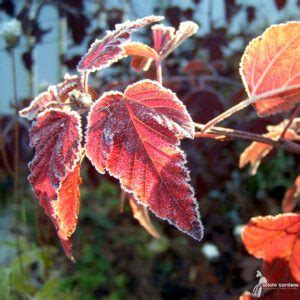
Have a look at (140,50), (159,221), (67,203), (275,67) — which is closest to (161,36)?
(140,50)

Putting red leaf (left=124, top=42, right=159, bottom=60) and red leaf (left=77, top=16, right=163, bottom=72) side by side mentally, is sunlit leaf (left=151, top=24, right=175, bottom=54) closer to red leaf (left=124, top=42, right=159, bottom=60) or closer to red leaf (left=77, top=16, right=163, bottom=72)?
red leaf (left=124, top=42, right=159, bottom=60)

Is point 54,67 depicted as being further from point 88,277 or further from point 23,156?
point 23,156

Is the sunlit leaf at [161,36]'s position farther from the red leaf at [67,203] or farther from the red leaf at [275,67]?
the red leaf at [67,203]

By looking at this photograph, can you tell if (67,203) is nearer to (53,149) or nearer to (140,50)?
(53,149)

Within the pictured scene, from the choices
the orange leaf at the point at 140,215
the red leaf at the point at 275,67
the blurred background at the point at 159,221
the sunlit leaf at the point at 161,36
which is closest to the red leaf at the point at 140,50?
the sunlit leaf at the point at 161,36

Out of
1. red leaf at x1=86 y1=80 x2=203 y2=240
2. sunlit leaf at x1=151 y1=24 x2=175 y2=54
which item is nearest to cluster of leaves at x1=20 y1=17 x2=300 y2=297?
red leaf at x1=86 y1=80 x2=203 y2=240

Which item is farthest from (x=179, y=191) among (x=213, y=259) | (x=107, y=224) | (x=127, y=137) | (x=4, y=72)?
(x=4, y=72)
